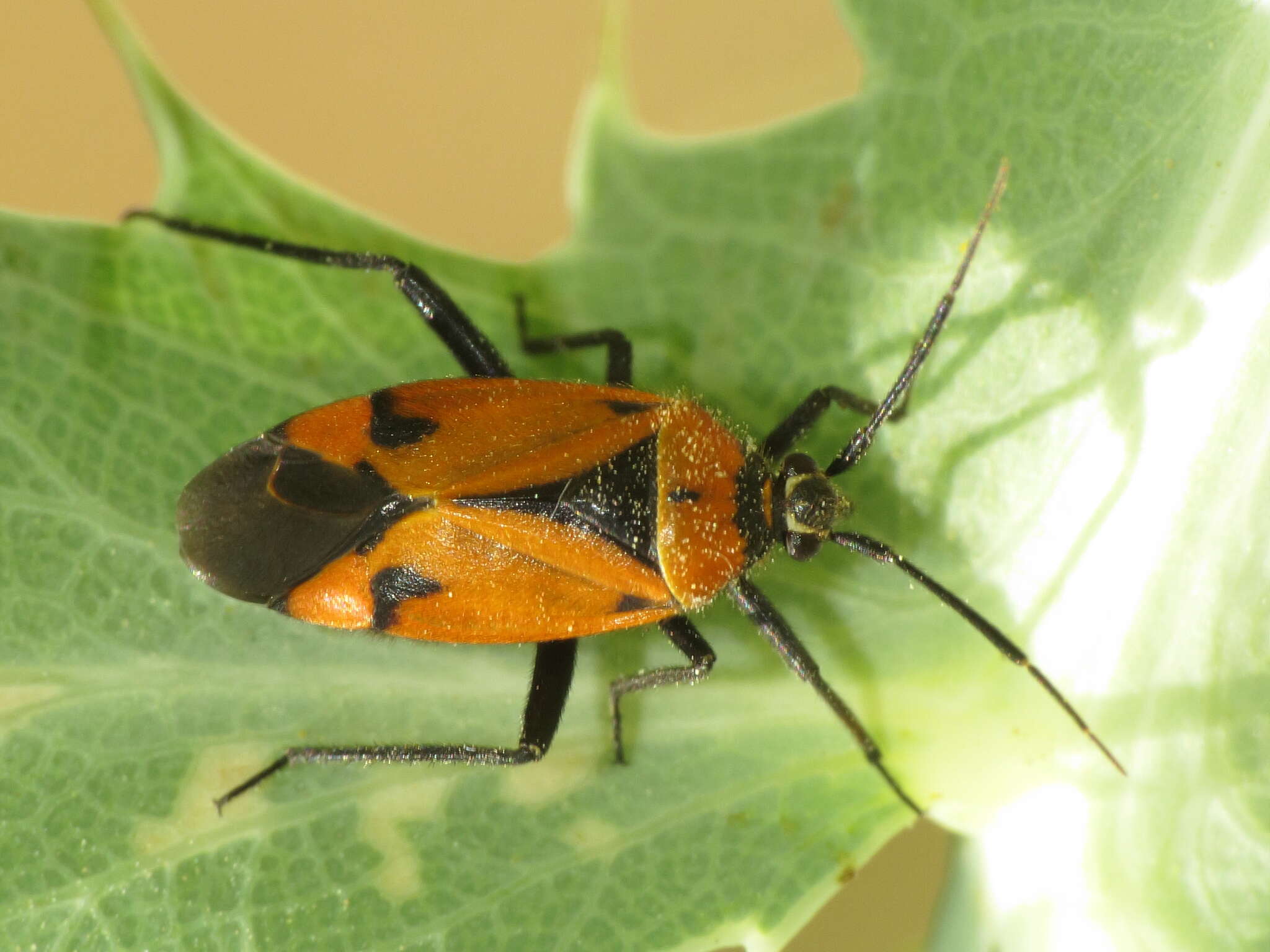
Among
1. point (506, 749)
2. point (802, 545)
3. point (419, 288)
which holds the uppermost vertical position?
point (419, 288)

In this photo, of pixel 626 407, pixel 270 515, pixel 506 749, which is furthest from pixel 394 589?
pixel 626 407

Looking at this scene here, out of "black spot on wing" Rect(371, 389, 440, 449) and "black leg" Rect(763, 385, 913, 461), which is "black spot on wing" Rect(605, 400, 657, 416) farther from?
"black spot on wing" Rect(371, 389, 440, 449)

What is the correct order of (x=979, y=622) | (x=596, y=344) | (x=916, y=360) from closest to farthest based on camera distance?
Answer: 1. (x=979, y=622)
2. (x=916, y=360)
3. (x=596, y=344)

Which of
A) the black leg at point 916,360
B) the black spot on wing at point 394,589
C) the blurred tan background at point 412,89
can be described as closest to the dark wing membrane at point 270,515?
the black spot on wing at point 394,589

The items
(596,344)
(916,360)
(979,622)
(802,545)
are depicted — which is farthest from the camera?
(596,344)

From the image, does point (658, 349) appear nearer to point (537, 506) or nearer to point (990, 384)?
point (537, 506)

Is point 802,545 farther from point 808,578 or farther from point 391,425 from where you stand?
point 391,425

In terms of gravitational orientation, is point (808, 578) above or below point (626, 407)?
below

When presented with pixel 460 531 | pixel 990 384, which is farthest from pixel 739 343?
pixel 460 531
